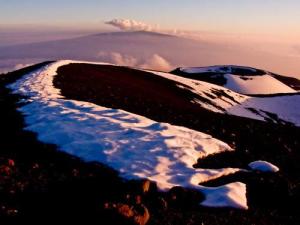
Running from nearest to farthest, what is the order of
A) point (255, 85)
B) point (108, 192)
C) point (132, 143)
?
1. point (108, 192)
2. point (132, 143)
3. point (255, 85)

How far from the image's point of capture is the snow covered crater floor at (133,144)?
14.0m

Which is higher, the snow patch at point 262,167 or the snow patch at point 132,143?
the snow patch at point 132,143

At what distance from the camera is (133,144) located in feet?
55.8

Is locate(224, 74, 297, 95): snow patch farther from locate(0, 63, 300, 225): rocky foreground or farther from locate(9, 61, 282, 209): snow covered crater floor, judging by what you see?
locate(0, 63, 300, 225): rocky foreground

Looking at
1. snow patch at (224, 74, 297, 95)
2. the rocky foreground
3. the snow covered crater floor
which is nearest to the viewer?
the rocky foreground

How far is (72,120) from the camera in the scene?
19938 millimetres

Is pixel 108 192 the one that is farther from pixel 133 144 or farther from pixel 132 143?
pixel 132 143

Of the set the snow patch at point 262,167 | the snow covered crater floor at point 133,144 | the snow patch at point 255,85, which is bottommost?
the snow patch at point 255,85

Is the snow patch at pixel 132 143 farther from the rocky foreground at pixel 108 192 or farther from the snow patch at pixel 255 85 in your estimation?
the snow patch at pixel 255 85

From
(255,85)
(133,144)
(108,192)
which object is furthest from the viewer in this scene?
(255,85)

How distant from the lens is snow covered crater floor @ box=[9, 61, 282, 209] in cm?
1404

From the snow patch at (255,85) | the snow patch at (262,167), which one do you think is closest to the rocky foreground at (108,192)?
the snow patch at (262,167)

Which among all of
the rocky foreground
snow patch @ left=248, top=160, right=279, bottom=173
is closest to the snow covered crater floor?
the rocky foreground

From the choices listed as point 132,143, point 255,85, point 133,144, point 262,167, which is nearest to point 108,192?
point 133,144
